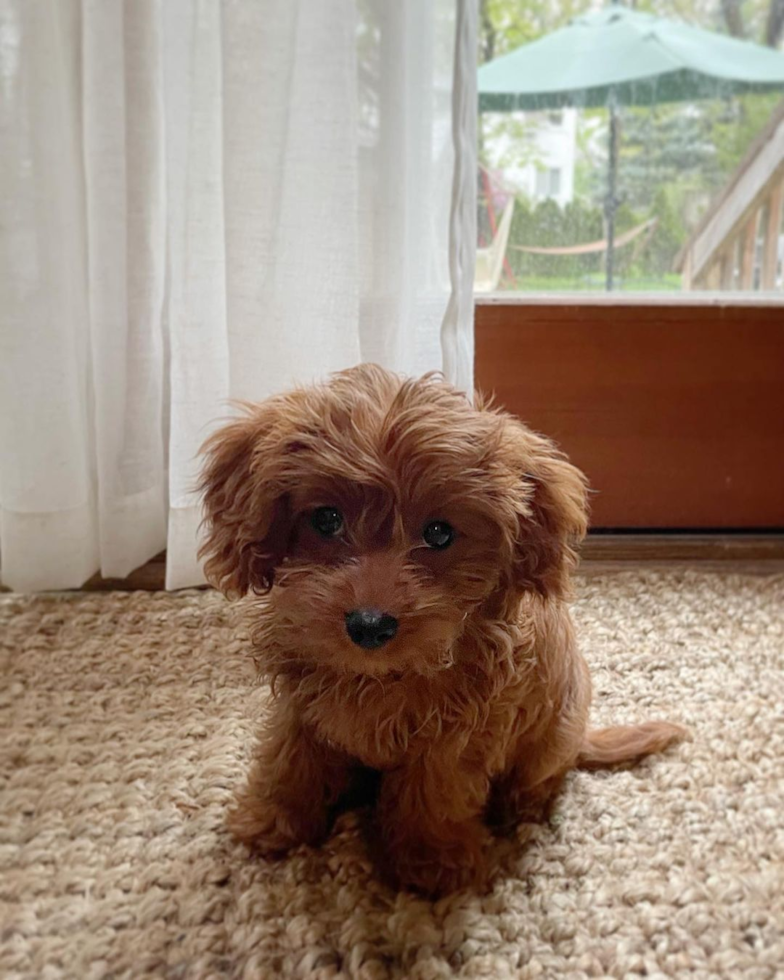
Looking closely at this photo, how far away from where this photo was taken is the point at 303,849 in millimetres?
924

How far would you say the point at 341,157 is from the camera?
4.04 ft

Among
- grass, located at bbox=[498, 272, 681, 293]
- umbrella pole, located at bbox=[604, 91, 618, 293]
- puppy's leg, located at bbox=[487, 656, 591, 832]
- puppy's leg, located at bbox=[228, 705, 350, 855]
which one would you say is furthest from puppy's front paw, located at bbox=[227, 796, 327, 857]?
umbrella pole, located at bbox=[604, 91, 618, 293]

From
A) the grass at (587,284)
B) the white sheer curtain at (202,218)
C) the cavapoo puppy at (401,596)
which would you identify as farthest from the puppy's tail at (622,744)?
the grass at (587,284)

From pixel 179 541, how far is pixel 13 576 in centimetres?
28

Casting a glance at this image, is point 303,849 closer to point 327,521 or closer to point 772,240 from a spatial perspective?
point 327,521

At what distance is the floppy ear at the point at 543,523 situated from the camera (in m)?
0.79

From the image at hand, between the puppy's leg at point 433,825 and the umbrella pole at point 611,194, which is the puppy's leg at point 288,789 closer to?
the puppy's leg at point 433,825

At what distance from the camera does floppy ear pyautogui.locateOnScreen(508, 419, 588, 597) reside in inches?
30.9

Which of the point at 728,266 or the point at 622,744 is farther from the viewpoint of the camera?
the point at 728,266

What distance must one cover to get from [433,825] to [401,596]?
0.95 feet

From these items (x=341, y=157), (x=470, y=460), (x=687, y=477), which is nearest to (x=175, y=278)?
(x=341, y=157)

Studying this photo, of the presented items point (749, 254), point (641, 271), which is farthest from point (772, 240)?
point (641, 271)

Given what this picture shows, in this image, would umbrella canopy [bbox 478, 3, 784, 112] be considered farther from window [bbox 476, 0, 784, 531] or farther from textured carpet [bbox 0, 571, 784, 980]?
textured carpet [bbox 0, 571, 784, 980]

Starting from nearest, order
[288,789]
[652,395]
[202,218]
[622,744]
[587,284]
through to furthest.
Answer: [288,789] → [622,744] → [202,218] → [652,395] → [587,284]
